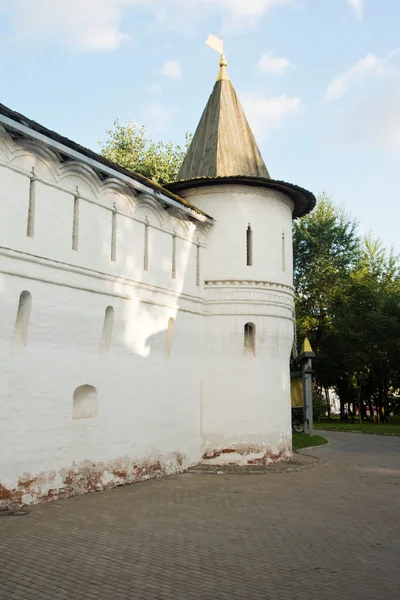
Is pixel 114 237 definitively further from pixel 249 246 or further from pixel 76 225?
pixel 249 246

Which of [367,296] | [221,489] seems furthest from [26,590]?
[367,296]

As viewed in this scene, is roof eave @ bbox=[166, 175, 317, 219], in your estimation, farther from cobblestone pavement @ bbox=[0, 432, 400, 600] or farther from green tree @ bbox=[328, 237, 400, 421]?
green tree @ bbox=[328, 237, 400, 421]

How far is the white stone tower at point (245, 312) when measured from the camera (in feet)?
54.6

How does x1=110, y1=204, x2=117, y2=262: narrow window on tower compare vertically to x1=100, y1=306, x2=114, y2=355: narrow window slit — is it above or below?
above

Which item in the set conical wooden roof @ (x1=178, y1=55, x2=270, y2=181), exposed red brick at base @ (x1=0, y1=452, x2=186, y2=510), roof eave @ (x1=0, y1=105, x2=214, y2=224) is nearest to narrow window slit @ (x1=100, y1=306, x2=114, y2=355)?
exposed red brick at base @ (x1=0, y1=452, x2=186, y2=510)

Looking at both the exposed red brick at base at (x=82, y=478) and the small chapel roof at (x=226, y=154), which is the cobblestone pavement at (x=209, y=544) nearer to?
the exposed red brick at base at (x=82, y=478)

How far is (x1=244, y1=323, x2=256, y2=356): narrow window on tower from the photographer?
17219 mm

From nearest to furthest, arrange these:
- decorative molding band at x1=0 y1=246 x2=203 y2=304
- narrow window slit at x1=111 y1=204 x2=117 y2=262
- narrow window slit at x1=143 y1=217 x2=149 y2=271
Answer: decorative molding band at x1=0 y1=246 x2=203 y2=304 → narrow window slit at x1=111 y1=204 x2=117 y2=262 → narrow window slit at x1=143 y1=217 x2=149 y2=271

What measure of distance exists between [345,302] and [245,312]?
1097 inches

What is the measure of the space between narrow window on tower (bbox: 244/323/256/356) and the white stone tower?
3cm

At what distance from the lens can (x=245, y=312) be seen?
56.4 ft

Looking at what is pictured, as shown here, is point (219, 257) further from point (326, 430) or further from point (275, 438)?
point (326, 430)

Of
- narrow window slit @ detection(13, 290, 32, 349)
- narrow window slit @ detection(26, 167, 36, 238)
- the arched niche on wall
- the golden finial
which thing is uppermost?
the golden finial

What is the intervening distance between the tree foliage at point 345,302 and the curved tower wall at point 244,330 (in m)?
24.5
